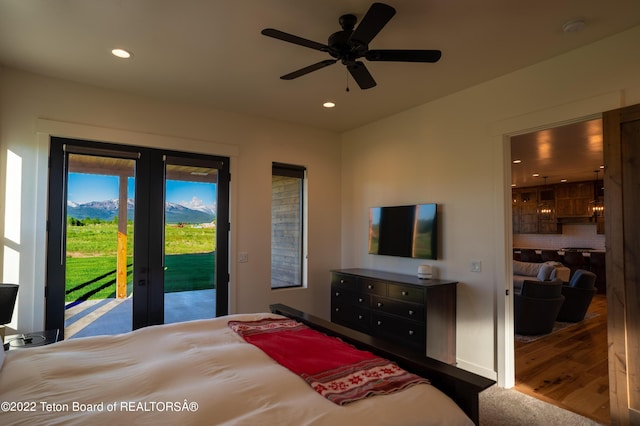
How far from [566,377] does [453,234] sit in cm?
171

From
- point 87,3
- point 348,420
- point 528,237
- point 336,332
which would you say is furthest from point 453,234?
point 528,237

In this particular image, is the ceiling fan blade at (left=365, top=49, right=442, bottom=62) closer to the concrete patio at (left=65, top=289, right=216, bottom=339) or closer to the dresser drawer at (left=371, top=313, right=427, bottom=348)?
the dresser drawer at (left=371, top=313, right=427, bottom=348)

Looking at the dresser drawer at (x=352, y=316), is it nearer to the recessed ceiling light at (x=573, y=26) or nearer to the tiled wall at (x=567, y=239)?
the recessed ceiling light at (x=573, y=26)

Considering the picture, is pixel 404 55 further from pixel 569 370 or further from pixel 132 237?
pixel 569 370

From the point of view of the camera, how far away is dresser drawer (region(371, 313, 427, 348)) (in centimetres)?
341

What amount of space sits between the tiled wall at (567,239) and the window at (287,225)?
803 cm

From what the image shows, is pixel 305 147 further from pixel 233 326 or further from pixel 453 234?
pixel 233 326

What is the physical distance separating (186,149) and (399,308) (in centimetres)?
293

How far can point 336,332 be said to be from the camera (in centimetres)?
233

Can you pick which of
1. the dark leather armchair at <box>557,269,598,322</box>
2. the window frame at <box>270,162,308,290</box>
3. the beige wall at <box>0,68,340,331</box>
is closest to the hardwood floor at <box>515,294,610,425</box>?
the dark leather armchair at <box>557,269,598,322</box>

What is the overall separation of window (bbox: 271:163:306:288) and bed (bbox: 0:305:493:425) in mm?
2624

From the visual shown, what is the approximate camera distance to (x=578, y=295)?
17.3 feet

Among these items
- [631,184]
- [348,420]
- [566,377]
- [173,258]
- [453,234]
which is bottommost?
[566,377]

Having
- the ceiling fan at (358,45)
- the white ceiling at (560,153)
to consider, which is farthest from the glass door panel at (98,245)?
the white ceiling at (560,153)
